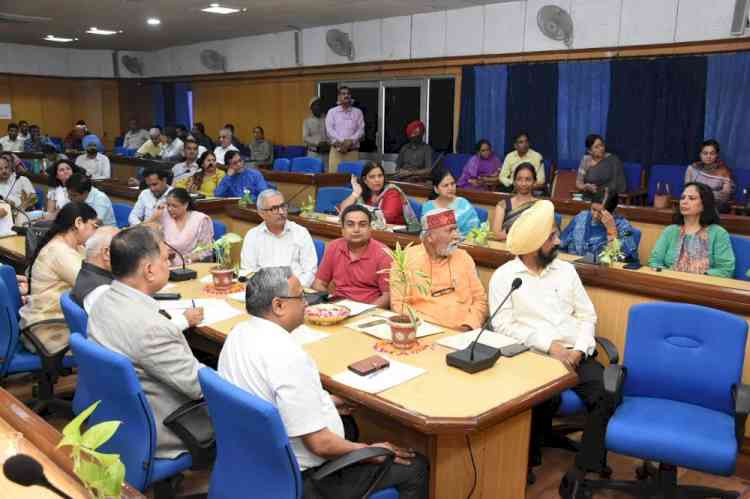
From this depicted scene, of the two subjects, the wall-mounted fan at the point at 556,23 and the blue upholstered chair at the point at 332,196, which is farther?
the wall-mounted fan at the point at 556,23

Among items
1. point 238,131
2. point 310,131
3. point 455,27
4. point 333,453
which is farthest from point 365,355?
point 238,131

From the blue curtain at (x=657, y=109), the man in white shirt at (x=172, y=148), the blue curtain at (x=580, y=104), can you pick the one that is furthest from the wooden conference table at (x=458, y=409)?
the man in white shirt at (x=172, y=148)

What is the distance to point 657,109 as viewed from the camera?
711 cm

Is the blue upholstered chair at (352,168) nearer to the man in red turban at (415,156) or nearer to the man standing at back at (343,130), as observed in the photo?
the man in red turban at (415,156)

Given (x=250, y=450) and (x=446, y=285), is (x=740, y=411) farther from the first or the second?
(x=250, y=450)

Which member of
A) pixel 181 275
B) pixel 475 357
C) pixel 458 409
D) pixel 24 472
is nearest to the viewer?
pixel 24 472

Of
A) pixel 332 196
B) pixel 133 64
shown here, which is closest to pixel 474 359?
pixel 332 196

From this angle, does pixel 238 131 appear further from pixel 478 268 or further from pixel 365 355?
pixel 365 355

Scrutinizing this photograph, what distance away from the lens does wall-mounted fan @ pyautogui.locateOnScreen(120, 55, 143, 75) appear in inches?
570

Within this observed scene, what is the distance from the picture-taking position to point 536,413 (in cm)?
304

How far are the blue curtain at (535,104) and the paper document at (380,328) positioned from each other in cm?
570

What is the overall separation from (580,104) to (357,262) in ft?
16.4

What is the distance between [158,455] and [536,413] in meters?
1.66

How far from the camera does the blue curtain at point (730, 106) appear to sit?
6.46m
